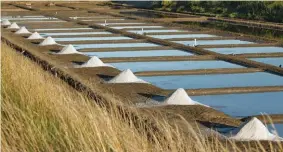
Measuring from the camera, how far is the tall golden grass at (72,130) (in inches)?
133

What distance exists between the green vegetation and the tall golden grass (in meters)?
14.2

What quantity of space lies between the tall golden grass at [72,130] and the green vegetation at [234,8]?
560 inches

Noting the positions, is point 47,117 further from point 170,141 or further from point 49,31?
point 49,31

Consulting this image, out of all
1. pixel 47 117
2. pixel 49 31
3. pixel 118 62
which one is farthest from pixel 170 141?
pixel 49 31

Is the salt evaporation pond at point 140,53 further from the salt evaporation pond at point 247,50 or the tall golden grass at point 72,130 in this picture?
the tall golden grass at point 72,130

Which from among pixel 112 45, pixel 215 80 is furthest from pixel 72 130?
pixel 112 45

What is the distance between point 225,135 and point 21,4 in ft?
82.8

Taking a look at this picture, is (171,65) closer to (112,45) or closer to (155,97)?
(155,97)

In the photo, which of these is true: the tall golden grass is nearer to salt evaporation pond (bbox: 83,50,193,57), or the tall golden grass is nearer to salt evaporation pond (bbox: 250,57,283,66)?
salt evaporation pond (bbox: 250,57,283,66)

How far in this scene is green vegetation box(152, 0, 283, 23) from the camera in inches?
776

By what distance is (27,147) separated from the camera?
3777mm

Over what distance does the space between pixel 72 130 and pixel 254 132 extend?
56.6 inches

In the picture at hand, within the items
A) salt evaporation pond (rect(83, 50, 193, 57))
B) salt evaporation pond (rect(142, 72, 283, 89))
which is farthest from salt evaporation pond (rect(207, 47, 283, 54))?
salt evaporation pond (rect(142, 72, 283, 89))

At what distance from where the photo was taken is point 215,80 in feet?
25.4
